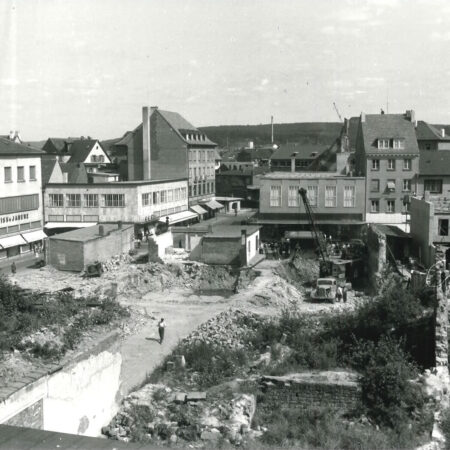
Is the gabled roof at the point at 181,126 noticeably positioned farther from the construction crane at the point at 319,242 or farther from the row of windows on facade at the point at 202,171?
the construction crane at the point at 319,242

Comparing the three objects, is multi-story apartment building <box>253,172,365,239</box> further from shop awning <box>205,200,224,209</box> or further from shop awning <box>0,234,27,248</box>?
shop awning <box>205,200,224,209</box>

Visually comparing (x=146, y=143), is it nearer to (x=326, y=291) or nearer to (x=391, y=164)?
(x=391, y=164)

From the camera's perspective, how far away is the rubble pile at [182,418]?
723 inches

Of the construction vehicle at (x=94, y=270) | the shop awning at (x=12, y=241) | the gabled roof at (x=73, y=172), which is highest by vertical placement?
the gabled roof at (x=73, y=172)

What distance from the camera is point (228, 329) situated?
30.5m

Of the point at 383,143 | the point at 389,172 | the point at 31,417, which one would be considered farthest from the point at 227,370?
the point at 383,143

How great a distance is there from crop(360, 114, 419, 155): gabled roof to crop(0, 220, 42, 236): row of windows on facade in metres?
33.5

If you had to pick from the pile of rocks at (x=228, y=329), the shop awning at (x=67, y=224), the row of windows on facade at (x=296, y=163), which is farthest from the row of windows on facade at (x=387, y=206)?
the row of windows on facade at (x=296, y=163)

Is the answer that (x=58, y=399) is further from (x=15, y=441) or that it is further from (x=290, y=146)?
(x=290, y=146)

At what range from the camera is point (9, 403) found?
526 inches

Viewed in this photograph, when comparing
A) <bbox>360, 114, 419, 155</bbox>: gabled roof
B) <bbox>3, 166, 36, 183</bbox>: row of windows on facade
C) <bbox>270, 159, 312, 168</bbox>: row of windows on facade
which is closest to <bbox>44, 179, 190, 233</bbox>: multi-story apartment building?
<bbox>3, 166, 36, 183</bbox>: row of windows on facade

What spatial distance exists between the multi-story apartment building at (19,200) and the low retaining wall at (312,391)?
1351 inches

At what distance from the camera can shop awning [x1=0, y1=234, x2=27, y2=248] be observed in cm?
5033

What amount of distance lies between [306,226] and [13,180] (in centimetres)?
2636
